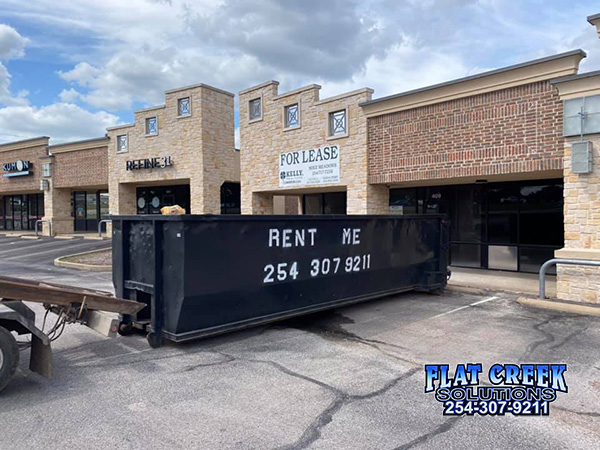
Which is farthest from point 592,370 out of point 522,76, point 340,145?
point 340,145

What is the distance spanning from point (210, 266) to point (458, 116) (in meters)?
8.42

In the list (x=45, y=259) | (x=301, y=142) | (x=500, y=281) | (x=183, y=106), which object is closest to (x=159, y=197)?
(x=183, y=106)

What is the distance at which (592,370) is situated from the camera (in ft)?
18.0

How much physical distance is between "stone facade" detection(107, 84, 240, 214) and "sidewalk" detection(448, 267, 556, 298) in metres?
11.6

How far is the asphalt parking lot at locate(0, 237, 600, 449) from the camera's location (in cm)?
381

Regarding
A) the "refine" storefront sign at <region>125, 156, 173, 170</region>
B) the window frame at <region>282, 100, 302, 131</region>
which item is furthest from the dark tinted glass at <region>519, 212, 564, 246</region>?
the "refine" storefront sign at <region>125, 156, 173, 170</region>

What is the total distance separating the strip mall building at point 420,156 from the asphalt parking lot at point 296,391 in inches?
163

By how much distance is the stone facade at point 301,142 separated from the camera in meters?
14.2

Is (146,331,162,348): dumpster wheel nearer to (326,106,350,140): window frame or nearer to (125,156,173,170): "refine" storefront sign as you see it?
(326,106,350,140): window frame

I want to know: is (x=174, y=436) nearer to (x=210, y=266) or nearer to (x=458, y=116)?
(x=210, y=266)

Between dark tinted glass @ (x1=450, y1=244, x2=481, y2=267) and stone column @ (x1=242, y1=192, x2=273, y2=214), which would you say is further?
stone column @ (x1=242, y1=192, x2=273, y2=214)

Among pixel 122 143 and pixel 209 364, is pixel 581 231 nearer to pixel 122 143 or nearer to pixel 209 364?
pixel 209 364

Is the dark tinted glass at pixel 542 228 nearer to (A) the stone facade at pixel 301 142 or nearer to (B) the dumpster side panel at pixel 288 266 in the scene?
(A) the stone facade at pixel 301 142

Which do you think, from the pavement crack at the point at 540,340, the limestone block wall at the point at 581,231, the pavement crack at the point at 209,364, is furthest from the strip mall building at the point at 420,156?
the pavement crack at the point at 209,364
